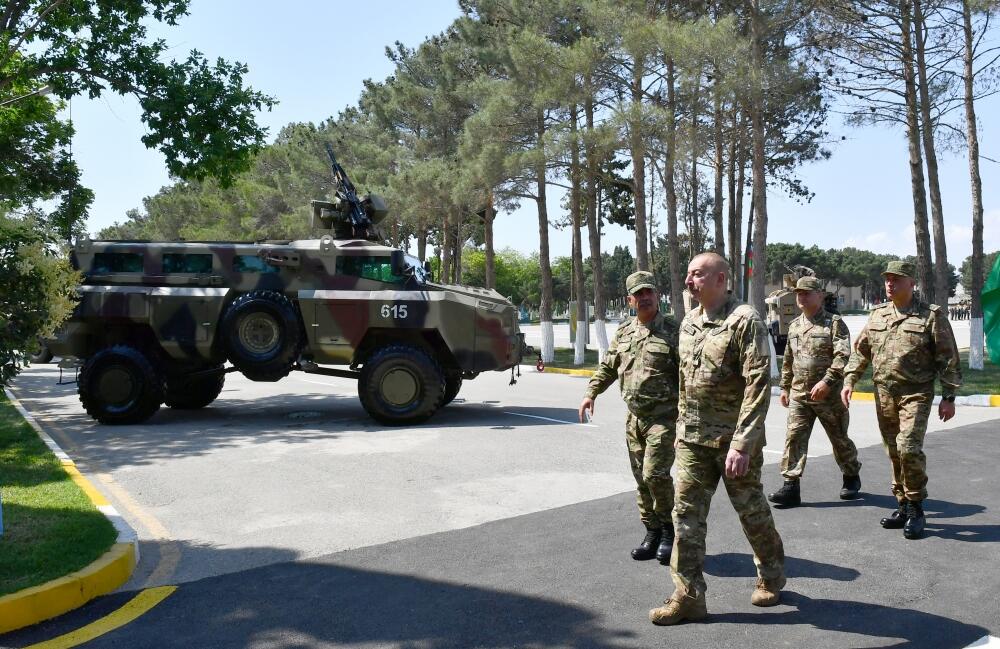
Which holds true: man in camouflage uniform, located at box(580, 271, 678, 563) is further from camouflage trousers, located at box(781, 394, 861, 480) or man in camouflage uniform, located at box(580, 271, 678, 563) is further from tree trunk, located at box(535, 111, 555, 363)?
tree trunk, located at box(535, 111, 555, 363)

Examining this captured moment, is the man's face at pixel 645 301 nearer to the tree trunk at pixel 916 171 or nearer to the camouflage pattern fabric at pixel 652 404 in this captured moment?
the camouflage pattern fabric at pixel 652 404

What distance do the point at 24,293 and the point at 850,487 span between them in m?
5.86

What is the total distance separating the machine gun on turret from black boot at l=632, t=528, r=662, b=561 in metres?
8.90

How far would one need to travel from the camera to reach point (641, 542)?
5535mm

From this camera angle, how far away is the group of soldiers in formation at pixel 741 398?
13.8ft

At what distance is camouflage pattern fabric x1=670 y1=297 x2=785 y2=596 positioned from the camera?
417 centimetres

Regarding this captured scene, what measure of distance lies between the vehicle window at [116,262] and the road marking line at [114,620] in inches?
324

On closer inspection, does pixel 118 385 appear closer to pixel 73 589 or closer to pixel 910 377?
pixel 73 589

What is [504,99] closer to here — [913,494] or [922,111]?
[922,111]

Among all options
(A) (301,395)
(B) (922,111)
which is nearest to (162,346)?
(A) (301,395)

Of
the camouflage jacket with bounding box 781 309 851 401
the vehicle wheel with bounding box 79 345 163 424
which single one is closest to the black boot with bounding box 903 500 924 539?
the camouflage jacket with bounding box 781 309 851 401

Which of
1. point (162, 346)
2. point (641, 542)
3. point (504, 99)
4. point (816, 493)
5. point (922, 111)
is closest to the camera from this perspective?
point (641, 542)

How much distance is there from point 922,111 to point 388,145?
834 inches

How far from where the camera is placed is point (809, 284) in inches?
260
